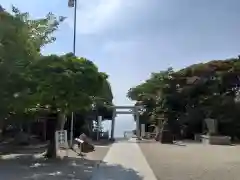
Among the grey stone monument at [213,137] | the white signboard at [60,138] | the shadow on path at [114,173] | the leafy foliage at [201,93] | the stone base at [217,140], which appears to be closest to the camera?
the shadow on path at [114,173]

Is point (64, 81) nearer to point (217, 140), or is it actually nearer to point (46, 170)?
point (46, 170)

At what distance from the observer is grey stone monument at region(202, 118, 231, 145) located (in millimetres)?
28734

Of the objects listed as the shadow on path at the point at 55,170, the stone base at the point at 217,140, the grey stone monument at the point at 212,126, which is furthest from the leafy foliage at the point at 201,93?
the shadow on path at the point at 55,170

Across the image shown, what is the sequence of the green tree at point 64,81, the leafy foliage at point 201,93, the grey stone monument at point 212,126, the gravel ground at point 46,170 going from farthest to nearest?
the leafy foliage at point 201,93 < the grey stone monument at point 212,126 < the green tree at point 64,81 < the gravel ground at point 46,170

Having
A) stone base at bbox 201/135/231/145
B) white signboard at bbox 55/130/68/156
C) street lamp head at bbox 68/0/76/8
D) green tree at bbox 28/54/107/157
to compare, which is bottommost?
stone base at bbox 201/135/231/145

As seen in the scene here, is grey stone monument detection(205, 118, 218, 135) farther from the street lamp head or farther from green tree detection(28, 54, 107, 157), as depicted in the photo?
green tree detection(28, 54, 107, 157)

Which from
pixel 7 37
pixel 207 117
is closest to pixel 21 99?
pixel 7 37

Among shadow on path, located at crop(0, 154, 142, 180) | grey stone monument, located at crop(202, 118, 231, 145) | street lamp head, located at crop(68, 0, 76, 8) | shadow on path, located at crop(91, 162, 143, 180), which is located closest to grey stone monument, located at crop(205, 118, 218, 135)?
grey stone monument, located at crop(202, 118, 231, 145)

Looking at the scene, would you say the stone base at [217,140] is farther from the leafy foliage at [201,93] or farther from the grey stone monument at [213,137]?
the leafy foliage at [201,93]

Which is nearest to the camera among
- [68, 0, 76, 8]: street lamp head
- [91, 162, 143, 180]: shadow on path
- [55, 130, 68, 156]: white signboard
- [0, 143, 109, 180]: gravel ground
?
[91, 162, 143, 180]: shadow on path

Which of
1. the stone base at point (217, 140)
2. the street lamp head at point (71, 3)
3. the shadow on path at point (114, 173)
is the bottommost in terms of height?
the shadow on path at point (114, 173)

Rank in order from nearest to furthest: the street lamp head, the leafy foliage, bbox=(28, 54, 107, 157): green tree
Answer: bbox=(28, 54, 107, 157): green tree, the street lamp head, the leafy foliage

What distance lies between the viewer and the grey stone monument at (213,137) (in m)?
28.7

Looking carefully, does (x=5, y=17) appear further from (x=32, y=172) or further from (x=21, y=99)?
(x=32, y=172)
